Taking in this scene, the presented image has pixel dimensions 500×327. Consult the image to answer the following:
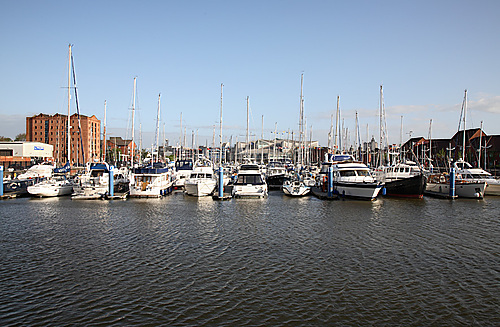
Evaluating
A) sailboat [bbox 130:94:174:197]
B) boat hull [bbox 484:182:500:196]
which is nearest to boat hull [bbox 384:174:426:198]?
boat hull [bbox 484:182:500:196]

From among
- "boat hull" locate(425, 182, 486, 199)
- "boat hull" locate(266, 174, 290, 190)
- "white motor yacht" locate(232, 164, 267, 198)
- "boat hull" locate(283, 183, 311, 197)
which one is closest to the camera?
"white motor yacht" locate(232, 164, 267, 198)

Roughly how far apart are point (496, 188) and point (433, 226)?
25.1 metres

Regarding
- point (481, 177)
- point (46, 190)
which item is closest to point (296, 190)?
point (481, 177)

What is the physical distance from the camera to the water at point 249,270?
37.5 ft

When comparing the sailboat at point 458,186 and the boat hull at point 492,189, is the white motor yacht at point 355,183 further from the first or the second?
the boat hull at point 492,189

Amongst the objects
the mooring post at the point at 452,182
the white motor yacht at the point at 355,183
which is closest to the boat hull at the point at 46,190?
the white motor yacht at the point at 355,183

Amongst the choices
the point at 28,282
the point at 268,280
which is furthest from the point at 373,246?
the point at 28,282

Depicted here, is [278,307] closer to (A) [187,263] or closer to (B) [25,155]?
(A) [187,263]

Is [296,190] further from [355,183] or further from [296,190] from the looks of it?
[355,183]

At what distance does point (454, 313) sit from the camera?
11.5m

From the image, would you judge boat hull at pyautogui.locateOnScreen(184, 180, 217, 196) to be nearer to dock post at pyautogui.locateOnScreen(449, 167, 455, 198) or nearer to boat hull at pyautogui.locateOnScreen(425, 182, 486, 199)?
boat hull at pyautogui.locateOnScreen(425, 182, 486, 199)

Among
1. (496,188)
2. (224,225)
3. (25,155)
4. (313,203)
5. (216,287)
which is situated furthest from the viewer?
(25,155)

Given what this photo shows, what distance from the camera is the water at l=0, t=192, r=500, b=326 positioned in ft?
37.5

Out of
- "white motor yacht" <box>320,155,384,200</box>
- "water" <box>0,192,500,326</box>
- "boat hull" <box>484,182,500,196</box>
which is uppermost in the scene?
"white motor yacht" <box>320,155,384,200</box>
